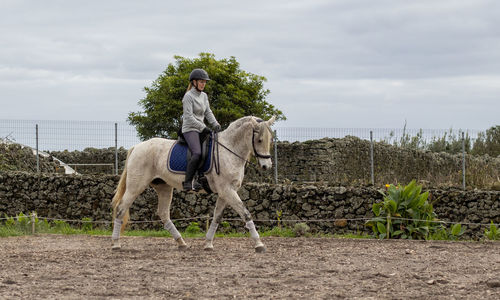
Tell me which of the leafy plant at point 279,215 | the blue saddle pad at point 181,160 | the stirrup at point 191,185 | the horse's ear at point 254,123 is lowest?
the leafy plant at point 279,215

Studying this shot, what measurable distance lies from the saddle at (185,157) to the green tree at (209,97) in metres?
24.3

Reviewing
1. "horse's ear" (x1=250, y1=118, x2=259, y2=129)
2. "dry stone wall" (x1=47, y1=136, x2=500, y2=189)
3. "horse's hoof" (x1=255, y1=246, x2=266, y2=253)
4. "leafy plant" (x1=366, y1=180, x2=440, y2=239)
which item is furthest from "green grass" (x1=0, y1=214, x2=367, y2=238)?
"dry stone wall" (x1=47, y1=136, x2=500, y2=189)

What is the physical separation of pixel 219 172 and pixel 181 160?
26.6 inches

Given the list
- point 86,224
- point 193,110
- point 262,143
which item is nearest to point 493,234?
point 262,143

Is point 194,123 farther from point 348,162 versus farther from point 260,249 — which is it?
point 348,162

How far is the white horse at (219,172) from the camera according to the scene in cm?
986

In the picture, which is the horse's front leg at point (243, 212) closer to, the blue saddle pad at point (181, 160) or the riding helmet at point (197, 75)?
the blue saddle pad at point (181, 160)

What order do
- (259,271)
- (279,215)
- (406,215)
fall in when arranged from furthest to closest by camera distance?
(279,215) → (406,215) → (259,271)

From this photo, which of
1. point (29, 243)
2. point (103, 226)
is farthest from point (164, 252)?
point (103, 226)

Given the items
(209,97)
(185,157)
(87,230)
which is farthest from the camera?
(209,97)

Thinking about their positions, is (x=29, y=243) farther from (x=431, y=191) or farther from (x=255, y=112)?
(x=255, y=112)

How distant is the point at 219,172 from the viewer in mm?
10086

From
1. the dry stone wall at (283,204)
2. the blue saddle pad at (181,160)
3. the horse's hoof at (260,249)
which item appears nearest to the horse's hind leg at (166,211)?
the blue saddle pad at (181,160)

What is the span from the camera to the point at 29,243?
1238 centimetres
